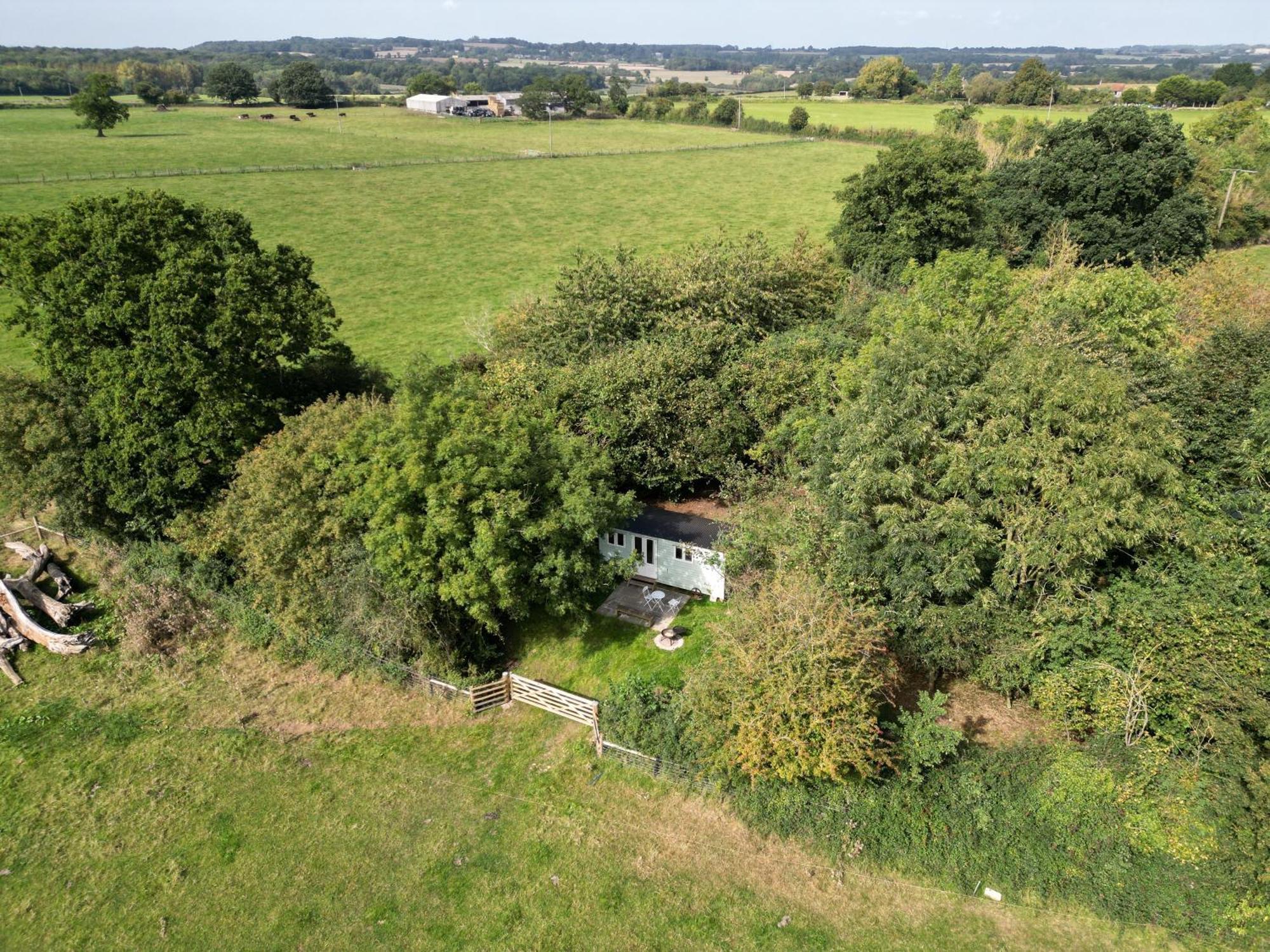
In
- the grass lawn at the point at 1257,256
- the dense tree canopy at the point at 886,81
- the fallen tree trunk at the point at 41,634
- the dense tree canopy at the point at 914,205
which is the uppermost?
the dense tree canopy at the point at 886,81

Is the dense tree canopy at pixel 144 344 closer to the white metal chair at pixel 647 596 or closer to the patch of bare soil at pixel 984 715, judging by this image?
the white metal chair at pixel 647 596

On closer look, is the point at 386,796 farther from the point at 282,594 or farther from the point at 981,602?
the point at 981,602

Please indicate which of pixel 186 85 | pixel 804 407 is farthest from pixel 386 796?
pixel 186 85

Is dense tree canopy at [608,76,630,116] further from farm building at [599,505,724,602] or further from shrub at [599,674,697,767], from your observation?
shrub at [599,674,697,767]

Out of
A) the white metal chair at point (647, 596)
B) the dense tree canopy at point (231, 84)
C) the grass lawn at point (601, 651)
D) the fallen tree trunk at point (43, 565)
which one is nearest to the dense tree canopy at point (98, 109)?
the dense tree canopy at point (231, 84)

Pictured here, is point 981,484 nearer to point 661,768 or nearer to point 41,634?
point 661,768
